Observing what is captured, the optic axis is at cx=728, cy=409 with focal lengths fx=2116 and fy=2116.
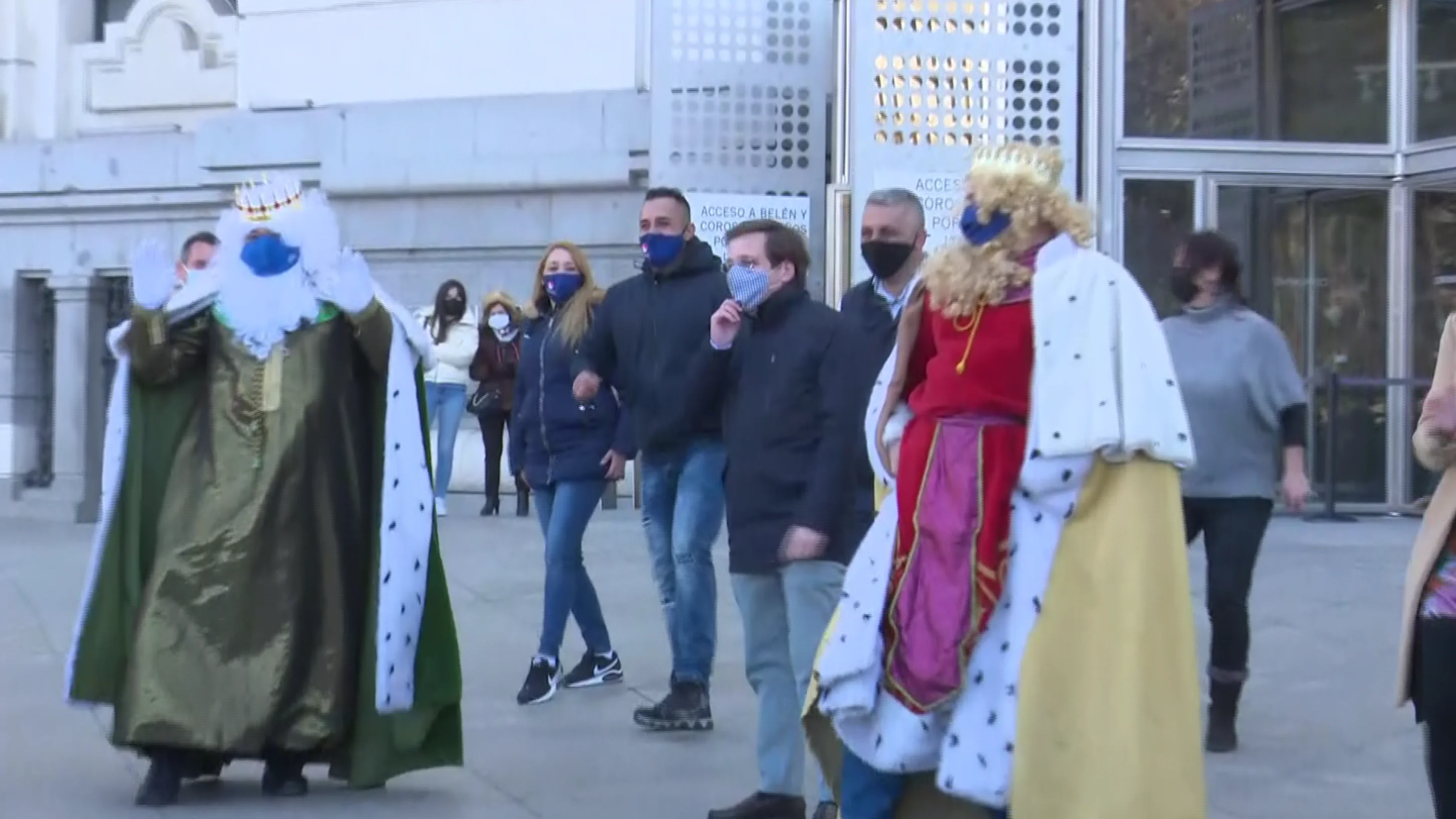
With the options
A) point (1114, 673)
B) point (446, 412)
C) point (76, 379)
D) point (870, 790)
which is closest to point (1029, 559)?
point (1114, 673)

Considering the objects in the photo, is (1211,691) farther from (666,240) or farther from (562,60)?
(562,60)

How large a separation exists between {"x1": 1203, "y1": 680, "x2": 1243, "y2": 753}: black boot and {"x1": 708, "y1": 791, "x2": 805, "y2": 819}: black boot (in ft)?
5.99

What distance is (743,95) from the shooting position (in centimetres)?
1545

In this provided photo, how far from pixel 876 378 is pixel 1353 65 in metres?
11.8

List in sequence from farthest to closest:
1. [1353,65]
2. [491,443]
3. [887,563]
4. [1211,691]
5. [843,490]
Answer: [1353,65] < [491,443] < [1211,691] < [843,490] < [887,563]

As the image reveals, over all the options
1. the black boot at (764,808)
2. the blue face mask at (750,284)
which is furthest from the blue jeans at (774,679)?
the blue face mask at (750,284)

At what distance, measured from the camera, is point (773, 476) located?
227 inches

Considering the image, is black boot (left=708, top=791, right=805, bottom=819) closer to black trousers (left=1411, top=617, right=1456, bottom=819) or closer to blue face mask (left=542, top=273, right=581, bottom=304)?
black trousers (left=1411, top=617, right=1456, bottom=819)

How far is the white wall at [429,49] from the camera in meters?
16.3

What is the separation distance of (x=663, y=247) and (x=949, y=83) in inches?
317

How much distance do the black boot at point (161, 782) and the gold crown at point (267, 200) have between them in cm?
164

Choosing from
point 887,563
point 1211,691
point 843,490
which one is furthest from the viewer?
point 1211,691

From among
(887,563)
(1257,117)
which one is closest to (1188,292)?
(887,563)

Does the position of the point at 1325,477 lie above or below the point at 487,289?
below
